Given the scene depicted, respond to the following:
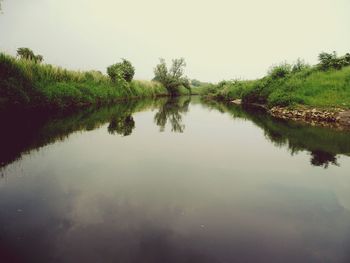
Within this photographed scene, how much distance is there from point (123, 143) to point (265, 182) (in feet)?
13.3

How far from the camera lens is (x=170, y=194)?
4180 mm

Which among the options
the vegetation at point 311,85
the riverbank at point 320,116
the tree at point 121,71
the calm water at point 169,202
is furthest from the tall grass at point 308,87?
the tree at point 121,71

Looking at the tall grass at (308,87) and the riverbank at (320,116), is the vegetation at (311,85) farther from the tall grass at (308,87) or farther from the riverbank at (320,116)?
the riverbank at (320,116)

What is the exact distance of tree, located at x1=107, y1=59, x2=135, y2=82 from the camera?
25.9 meters

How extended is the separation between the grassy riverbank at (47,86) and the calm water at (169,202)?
4352mm

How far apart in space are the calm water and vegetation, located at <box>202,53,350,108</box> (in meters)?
9.18

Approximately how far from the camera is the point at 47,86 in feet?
46.1

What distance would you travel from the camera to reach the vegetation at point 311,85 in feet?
50.4

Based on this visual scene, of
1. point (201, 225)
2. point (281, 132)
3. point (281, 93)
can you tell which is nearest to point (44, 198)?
point (201, 225)

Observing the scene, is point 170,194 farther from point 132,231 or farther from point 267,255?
point 267,255

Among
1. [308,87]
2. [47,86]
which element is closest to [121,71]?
[47,86]

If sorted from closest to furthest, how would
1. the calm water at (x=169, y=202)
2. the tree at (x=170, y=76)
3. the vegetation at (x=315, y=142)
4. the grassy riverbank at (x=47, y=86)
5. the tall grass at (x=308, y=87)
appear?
the calm water at (x=169, y=202) < the vegetation at (x=315, y=142) < the grassy riverbank at (x=47, y=86) < the tall grass at (x=308, y=87) < the tree at (x=170, y=76)

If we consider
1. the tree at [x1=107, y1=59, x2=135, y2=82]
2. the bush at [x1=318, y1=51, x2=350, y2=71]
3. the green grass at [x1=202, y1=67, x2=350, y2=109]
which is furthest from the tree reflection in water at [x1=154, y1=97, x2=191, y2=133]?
the bush at [x1=318, y1=51, x2=350, y2=71]

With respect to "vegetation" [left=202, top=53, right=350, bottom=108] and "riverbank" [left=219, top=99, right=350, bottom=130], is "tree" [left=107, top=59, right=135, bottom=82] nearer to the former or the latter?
"vegetation" [left=202, top=53, right=350, bottom=108]
